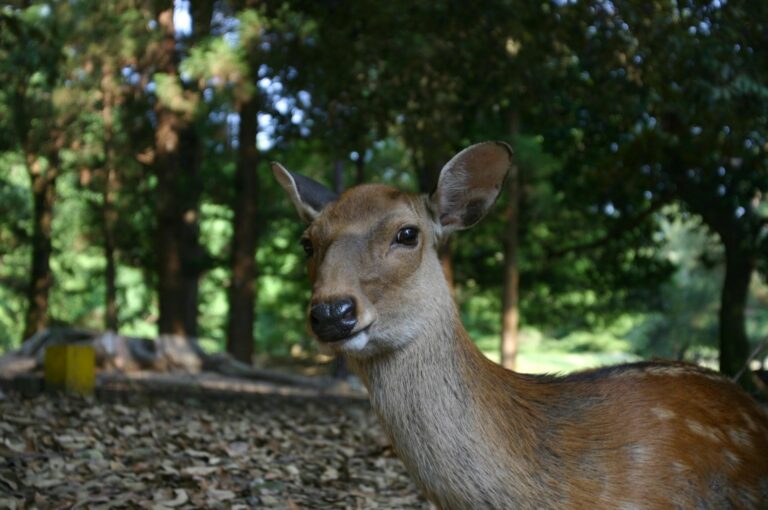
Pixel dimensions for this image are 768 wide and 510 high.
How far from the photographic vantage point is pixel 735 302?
1161 centimetres

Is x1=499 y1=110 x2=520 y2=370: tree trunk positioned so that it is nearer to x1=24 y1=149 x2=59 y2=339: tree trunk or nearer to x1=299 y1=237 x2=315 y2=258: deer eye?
x1=24 y1=149 x2=59 y2=339: tree trunk

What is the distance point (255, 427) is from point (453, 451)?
15.0 feet

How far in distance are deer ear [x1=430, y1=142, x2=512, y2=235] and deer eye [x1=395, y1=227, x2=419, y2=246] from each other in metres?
0.21

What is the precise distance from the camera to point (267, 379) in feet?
43.3

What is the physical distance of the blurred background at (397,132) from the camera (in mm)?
7152

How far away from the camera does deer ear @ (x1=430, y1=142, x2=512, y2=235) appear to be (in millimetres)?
3246

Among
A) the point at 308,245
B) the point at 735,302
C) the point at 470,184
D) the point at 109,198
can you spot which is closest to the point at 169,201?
the point at 109,198

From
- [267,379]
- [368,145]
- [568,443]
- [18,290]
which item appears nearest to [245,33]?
[368,145]

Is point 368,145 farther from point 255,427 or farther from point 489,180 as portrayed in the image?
point 489,180

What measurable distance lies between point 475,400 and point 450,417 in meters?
0.11

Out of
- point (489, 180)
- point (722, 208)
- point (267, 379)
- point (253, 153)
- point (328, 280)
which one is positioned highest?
point (253, 153)

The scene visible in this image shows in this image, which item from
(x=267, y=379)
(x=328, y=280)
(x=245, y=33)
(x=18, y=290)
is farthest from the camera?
(x=18, y=290)

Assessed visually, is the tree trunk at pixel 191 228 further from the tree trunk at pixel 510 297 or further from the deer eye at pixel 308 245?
the deer eye at pixel 308 245

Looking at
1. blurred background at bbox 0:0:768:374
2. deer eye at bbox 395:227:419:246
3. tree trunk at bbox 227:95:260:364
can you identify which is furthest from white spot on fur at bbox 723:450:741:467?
tree trunk at bbox 227:95:260:364
